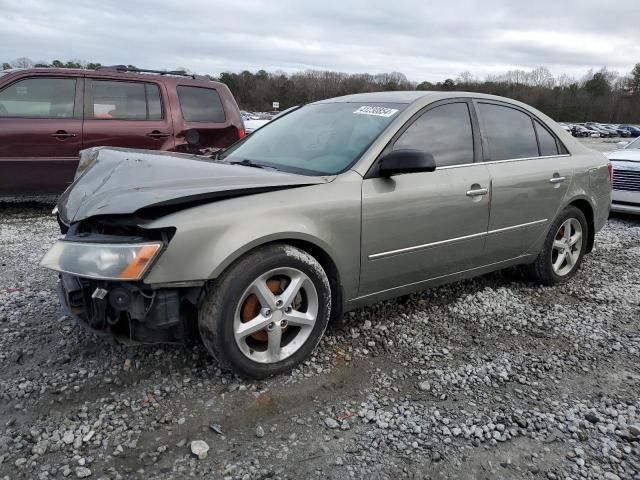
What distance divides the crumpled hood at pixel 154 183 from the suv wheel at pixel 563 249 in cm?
233

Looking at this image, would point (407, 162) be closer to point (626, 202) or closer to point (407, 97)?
point (407, 97)

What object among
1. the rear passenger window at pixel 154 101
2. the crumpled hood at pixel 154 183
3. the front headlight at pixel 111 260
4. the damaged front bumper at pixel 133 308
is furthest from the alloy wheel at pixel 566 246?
the rear passenger window at pixel 154 101

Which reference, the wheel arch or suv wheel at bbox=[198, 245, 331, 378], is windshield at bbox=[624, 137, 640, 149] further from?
suv wheel at bbox=[198, 245, 331, 378]

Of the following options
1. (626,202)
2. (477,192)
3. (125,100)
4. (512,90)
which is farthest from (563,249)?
(512,90)

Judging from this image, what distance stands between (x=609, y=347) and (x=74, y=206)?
11.0ft

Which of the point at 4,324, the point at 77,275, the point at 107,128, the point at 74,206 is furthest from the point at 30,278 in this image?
the point at 107,128

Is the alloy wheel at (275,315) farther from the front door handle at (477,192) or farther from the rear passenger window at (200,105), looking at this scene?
the rear passenger window at (200,105)

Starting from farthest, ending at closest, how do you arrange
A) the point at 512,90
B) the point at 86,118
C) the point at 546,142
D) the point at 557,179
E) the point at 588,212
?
the point at 512,90 < the point at 86,118 < the point at 588,212 < the point at 546,142 < the point at 557,179

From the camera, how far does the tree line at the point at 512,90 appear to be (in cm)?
7412

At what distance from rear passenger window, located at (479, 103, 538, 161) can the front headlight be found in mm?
2577

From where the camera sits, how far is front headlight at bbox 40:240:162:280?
232 cm

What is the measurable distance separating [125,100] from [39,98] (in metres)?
0.99

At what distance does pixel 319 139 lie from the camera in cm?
340

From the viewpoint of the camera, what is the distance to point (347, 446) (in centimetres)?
226
